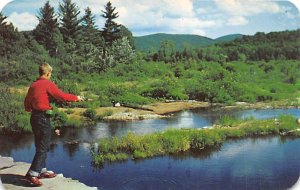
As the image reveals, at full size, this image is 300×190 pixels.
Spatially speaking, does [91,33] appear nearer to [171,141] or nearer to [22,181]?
[171,141]

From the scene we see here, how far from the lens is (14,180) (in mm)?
8047

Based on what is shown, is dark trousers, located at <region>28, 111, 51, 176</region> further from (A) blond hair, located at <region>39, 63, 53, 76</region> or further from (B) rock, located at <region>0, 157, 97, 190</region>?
(A) blond hair, located at <region>39, 63, 53, 76</region>

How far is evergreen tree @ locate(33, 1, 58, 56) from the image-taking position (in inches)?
318

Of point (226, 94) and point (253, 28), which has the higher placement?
A: point (253, 28)

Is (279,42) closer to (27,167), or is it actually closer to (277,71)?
(277,71)

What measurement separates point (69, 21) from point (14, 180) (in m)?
1.78

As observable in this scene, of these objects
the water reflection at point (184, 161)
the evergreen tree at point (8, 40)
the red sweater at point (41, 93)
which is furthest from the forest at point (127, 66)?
the red sweater at point (41, 93)

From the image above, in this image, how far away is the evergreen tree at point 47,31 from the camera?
8.09m

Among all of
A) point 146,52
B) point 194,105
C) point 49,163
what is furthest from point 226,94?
point 49,163

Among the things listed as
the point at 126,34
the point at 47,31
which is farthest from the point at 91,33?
the point at 47,31

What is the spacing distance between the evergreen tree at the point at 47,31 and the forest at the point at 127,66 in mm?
11

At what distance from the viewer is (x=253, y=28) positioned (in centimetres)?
797

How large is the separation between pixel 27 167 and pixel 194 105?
192 cm

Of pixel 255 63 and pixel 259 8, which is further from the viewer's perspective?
pixel 255 63
